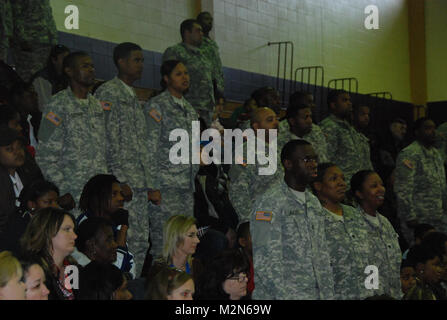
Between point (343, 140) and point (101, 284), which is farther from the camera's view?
point (343, 140)

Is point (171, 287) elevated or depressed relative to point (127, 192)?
depressed

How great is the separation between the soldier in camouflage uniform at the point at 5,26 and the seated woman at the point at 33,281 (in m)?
3.14

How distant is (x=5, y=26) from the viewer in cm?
592

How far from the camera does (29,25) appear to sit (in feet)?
20.5

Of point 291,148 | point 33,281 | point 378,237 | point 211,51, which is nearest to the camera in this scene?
point 33,281

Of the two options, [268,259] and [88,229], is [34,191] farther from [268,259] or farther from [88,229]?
[268,259]

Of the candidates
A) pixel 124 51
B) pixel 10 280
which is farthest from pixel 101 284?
pixel 124 51

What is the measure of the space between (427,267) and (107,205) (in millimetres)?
2499

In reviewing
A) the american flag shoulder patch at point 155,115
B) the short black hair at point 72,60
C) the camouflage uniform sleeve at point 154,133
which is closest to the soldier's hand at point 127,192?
the camouflage uniform sleeve at point 154,133

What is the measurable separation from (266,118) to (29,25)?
231cm

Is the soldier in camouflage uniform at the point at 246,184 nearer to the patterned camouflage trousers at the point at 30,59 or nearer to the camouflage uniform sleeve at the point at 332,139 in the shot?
the camouflage uniform sleeve at the point at 332,139

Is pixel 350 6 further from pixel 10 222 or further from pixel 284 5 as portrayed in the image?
pixel 10 222

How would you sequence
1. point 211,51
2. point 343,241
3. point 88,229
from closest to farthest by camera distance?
1. point 88,229
2. point 343,241
3. point 211,51
